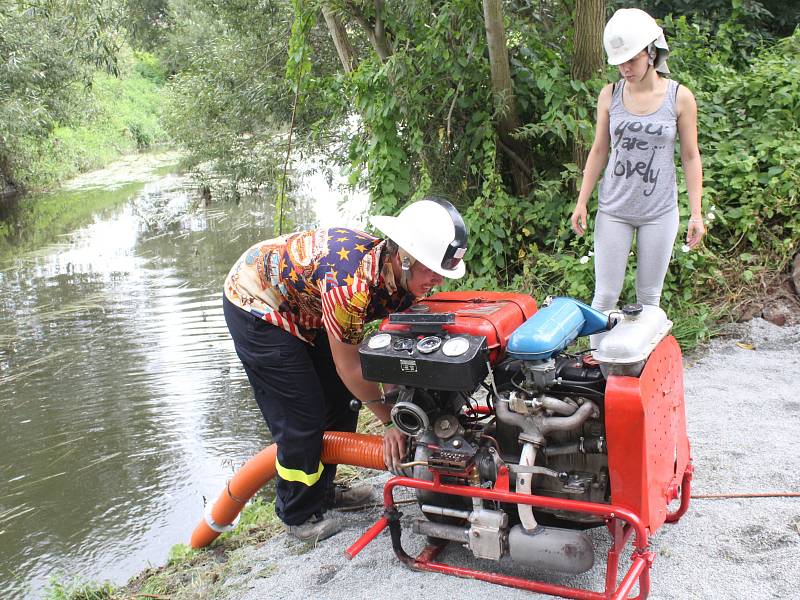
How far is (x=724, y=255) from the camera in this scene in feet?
18.3

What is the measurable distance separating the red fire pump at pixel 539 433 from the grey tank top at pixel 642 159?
1022mm

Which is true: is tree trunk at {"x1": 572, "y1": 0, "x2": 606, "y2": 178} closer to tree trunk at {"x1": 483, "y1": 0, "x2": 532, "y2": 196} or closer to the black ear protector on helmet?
tree trunk at {"x1": 483, "y1": 0, "x2": 532, "y2": 196}

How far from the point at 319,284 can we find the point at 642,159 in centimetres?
179

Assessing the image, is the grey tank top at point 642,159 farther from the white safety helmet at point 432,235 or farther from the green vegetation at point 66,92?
the green vegetation at point 66,92

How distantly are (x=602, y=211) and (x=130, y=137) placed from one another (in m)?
28.6

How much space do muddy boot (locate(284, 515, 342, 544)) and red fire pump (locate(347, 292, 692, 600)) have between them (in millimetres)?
534

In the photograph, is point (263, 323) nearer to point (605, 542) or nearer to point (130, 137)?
point (605, 542)

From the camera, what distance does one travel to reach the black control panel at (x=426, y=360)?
8.27ft

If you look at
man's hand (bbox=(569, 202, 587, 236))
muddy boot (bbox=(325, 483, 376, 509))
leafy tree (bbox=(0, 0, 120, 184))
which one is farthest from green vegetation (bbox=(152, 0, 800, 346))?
leafy tree (bbox=(0, 0, 120, 184))

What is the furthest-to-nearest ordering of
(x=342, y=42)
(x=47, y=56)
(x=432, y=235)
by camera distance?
(x=47, y=56), (x=342, y=42), (x=432, y=235)

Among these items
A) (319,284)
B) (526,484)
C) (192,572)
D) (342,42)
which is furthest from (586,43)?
(192,572)

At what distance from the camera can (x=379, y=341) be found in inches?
108

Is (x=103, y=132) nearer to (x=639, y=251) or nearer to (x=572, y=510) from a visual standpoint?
(x=639, y=251)

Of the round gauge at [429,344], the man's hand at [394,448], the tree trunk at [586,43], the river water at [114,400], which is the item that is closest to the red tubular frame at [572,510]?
the man's hand at [394,448]
